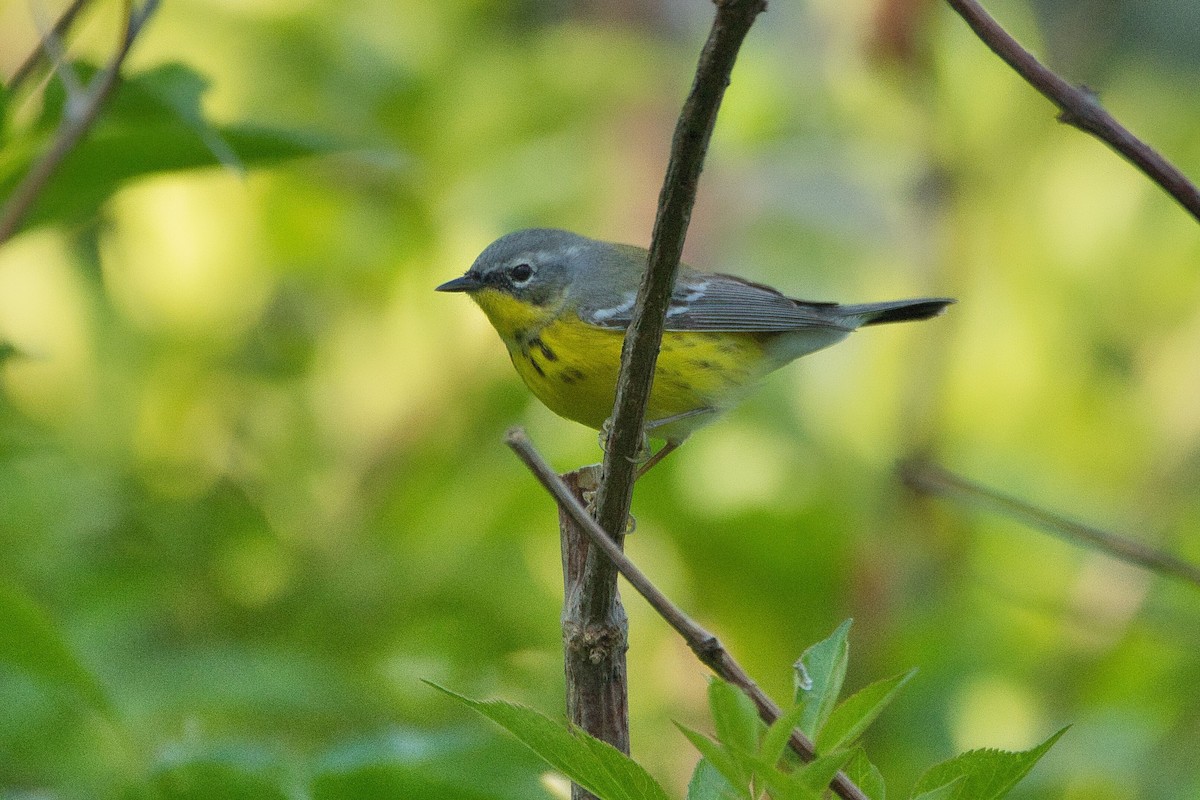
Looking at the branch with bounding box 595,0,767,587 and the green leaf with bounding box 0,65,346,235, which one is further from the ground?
the green leaf with bounding box 0,65,346,235

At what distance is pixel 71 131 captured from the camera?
196 centimetres

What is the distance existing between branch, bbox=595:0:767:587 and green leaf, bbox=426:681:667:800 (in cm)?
39

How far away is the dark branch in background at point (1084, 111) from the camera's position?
4.43 ft

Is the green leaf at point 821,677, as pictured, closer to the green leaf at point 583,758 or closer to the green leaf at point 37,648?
the green leaf at point 583,758

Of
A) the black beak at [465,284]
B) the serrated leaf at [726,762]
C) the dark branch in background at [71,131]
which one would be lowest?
the serrated leaf at [726,762]

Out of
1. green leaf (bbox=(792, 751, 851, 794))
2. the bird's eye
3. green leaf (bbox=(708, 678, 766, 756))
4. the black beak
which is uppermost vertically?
the bird's eye

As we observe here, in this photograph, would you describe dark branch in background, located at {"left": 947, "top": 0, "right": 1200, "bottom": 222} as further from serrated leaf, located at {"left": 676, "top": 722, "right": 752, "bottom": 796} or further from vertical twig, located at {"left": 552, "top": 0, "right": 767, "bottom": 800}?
serrated leaf, located at {"left": 676, "top": 722, "right": 752, "bottom": 796}

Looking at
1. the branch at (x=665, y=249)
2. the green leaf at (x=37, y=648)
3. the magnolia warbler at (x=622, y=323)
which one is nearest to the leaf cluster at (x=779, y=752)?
the branch at (x=665, y=249)

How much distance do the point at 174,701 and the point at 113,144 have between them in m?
1.03

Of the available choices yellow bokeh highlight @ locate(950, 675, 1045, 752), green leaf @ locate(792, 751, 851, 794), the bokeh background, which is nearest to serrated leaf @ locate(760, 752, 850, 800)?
green leaf @ locate(792, 751, 851, 794)

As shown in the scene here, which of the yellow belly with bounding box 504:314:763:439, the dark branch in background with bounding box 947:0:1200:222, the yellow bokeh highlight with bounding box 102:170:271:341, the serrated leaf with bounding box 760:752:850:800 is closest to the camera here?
the serrated leaf with bounding box 760:752:850:800

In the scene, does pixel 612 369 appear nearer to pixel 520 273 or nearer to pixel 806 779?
pixel 520 273

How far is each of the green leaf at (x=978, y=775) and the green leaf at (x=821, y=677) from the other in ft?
0.36

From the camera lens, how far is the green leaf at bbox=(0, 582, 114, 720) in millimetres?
1579
